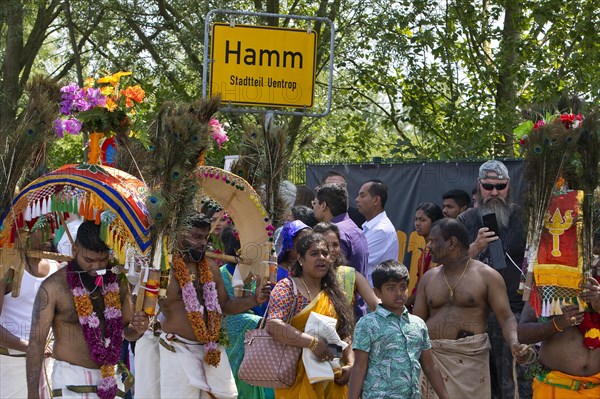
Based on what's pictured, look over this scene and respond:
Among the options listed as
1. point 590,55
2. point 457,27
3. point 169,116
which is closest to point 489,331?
point 169,116

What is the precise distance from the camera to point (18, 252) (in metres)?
7.80

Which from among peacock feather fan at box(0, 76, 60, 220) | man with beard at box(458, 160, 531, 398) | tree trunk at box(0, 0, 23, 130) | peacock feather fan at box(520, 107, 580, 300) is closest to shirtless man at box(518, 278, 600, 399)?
peacock feather fan at box(520, 107, 580, 300)

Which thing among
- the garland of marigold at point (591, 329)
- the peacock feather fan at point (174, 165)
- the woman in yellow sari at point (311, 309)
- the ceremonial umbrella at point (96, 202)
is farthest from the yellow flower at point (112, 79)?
the garland of marigold at point (591, 329)

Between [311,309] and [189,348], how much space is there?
1.05 metres

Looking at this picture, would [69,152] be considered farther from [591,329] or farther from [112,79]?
[591,329]

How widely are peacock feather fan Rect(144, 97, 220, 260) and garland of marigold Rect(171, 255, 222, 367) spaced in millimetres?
847

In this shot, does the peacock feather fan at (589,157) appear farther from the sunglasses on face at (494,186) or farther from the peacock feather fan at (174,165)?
the peacock feather fan at (174,165)

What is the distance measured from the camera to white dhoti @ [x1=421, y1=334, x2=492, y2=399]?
841cm

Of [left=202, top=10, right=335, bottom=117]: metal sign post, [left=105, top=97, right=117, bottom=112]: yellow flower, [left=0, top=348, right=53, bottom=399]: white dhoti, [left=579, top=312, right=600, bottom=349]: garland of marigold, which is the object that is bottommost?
[left=0, top=348, right=53, bottom=399]: white dhoti

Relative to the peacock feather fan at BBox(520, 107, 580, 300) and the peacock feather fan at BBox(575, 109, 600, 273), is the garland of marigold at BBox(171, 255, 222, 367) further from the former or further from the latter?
the peacock feather fan at BBox(575, 109, 600, 273)

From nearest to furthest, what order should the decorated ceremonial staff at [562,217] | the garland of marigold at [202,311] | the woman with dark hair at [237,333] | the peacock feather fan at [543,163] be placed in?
the decorated ceremonial staff at [562,217]
the peacock feather fan at [543,163]
the garland of marigold at [202,311]
the woman with dark hair at [237,333]

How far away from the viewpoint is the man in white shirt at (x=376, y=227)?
395 inches

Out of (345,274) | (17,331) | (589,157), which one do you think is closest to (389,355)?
(345,274)

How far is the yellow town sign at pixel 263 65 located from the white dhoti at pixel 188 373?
124 inches
